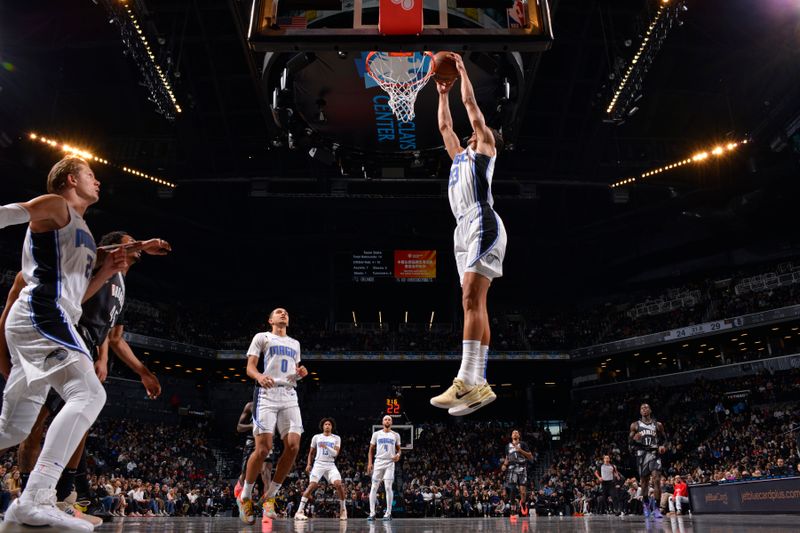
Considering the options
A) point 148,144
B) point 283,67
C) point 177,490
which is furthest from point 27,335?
point 148,144

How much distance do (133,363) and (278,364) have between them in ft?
6.74

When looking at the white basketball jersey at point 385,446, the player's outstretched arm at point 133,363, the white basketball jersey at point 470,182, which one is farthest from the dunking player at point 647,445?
the player's outstretched arm at point 133,363

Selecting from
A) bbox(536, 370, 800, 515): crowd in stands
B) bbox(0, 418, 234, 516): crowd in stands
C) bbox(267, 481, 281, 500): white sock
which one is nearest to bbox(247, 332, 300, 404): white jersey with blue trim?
bbox(267, 481, 281, 500): white sock

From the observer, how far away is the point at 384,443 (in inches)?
526

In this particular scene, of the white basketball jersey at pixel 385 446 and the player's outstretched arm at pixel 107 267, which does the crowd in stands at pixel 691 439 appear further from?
the player's outstretched arm at pixel 107 267

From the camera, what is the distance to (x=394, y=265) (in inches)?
1152

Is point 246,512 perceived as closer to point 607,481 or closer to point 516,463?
point 516,463

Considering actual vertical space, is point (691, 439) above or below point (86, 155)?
below

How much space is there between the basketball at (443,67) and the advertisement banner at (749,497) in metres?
10.7

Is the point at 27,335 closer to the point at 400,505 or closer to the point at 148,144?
the point at 400,505

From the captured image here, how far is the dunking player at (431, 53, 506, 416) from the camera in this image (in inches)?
191

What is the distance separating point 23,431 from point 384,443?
10.3 meters

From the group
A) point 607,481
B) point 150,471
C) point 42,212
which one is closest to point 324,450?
point 607,481

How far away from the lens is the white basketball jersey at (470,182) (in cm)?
518
